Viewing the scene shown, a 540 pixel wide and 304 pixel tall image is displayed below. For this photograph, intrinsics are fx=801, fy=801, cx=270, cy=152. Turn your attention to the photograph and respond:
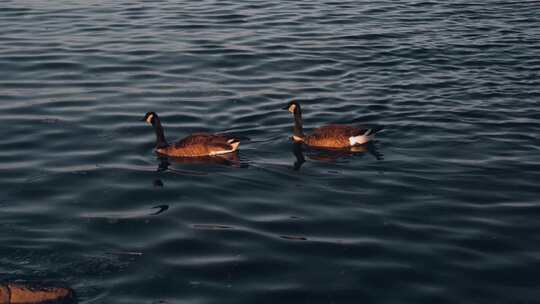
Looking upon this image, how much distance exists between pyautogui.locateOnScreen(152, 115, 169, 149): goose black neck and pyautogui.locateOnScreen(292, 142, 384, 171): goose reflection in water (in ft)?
10.8

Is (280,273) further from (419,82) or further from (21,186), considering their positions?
(419,82)

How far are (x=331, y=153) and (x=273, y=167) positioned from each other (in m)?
1.83

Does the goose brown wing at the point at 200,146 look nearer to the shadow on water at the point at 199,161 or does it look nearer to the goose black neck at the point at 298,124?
the shadow on water at the point at 199,161

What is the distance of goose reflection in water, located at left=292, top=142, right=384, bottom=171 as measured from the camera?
19562mm

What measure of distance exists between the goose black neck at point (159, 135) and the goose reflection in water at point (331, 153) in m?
3.29

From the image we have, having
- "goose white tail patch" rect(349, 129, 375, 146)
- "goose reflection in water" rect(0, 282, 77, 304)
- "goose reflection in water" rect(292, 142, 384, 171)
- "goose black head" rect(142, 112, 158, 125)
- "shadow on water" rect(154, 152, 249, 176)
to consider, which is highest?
"goose black head" rect(142, 112, 158, 125)

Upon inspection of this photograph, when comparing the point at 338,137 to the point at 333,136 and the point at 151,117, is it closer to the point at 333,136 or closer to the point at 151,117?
the point at 333,136

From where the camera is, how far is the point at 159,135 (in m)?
20.2

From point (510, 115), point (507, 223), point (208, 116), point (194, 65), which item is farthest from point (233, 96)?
point (507, 223)

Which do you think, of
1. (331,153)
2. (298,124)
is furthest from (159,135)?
(331,153)

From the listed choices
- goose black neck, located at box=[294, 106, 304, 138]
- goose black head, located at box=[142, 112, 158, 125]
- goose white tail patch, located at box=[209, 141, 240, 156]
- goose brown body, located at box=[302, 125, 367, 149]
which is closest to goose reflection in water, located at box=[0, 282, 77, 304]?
goose white tail patch, located at box=[209, 141, 240, 156]

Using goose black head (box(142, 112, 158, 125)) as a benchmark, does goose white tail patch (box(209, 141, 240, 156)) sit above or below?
below

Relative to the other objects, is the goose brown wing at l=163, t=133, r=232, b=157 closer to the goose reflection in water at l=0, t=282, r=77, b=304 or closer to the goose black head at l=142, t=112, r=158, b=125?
the goose black head at l=142, t=112, r=158, b=125

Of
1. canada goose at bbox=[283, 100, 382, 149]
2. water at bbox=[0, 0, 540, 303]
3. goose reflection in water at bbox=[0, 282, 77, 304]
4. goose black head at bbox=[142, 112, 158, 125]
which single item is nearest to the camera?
goose reflection in water at bbox=[0, 282, 77, 304]
